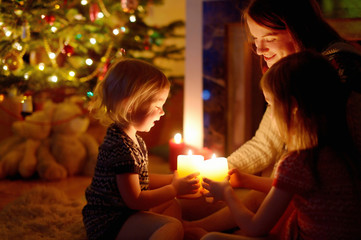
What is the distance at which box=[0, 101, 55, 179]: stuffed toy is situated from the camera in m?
2.46

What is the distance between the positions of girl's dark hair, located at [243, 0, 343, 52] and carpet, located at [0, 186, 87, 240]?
3.72ft

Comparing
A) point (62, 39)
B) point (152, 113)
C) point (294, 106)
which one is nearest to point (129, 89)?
point (152, 113)

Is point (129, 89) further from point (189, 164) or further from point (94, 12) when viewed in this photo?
point (94, 12)

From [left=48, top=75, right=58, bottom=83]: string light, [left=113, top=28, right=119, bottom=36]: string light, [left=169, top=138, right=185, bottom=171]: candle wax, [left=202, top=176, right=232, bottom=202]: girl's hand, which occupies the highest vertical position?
[left=113, top=28, right=119, bottom=36]: string light

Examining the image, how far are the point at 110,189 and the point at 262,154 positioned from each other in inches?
29.4

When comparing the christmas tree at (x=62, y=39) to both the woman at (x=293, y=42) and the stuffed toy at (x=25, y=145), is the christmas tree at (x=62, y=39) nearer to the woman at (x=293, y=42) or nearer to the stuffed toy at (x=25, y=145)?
the stuffed toy at (x=25, y=145)

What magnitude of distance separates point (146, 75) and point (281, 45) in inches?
20.8

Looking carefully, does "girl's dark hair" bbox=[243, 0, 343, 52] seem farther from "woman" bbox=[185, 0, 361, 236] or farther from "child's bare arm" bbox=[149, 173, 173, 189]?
"child's bare arm" bbox=[149, 173, 173, 189]

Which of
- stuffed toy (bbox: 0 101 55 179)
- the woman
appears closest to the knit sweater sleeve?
the woman

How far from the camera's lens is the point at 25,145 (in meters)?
2.54

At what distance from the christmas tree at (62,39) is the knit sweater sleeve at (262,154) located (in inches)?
35.3

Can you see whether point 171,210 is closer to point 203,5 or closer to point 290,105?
point 290,105

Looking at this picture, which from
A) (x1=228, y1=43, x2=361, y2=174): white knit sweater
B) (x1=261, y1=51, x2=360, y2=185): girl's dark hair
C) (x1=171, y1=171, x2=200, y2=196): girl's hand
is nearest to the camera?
(x1=261, y1=51, x2=360, y2=185): girl's dark hair

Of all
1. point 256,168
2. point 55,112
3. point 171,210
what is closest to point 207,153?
point 256,168
